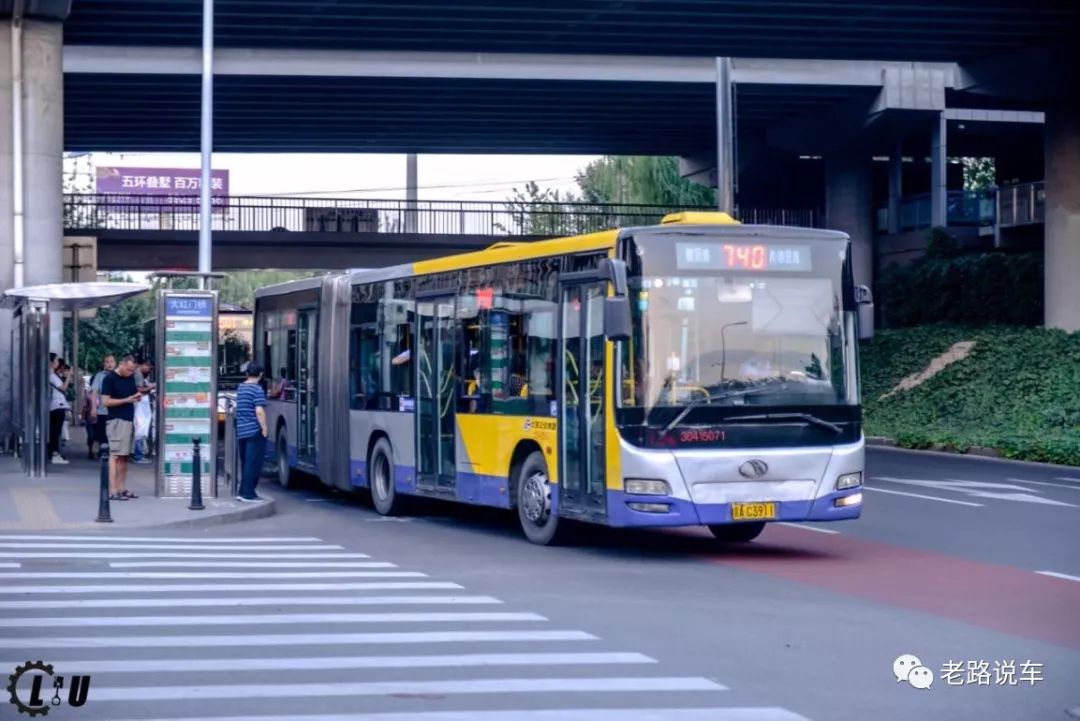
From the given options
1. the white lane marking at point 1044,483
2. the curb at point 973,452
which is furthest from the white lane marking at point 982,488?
the curb at point 973,452

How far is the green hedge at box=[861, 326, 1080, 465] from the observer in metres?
34.7

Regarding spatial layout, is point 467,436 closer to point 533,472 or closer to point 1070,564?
point 533,472

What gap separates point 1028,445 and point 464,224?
87.4 feet

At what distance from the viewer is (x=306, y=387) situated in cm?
2445

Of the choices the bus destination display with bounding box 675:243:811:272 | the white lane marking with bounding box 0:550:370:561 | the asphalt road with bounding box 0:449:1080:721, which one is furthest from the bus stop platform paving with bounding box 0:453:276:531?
the bus destination display with bounding box 675:243:811:272

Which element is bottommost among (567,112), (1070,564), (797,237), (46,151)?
(1070,564)

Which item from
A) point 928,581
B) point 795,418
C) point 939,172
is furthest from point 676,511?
point 939,172

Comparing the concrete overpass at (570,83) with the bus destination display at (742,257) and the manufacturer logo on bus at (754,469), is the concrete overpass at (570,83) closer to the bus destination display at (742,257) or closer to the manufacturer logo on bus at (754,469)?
the bus destination display at (742,257)

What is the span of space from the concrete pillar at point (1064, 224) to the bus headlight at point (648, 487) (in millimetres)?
30670

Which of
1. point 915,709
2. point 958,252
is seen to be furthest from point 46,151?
point 958,252

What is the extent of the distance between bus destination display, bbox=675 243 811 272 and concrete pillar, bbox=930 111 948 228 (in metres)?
37.3

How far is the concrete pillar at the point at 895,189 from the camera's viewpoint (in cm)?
5534

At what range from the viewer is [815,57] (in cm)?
4100

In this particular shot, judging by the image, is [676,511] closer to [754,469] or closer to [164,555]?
[754,469]
